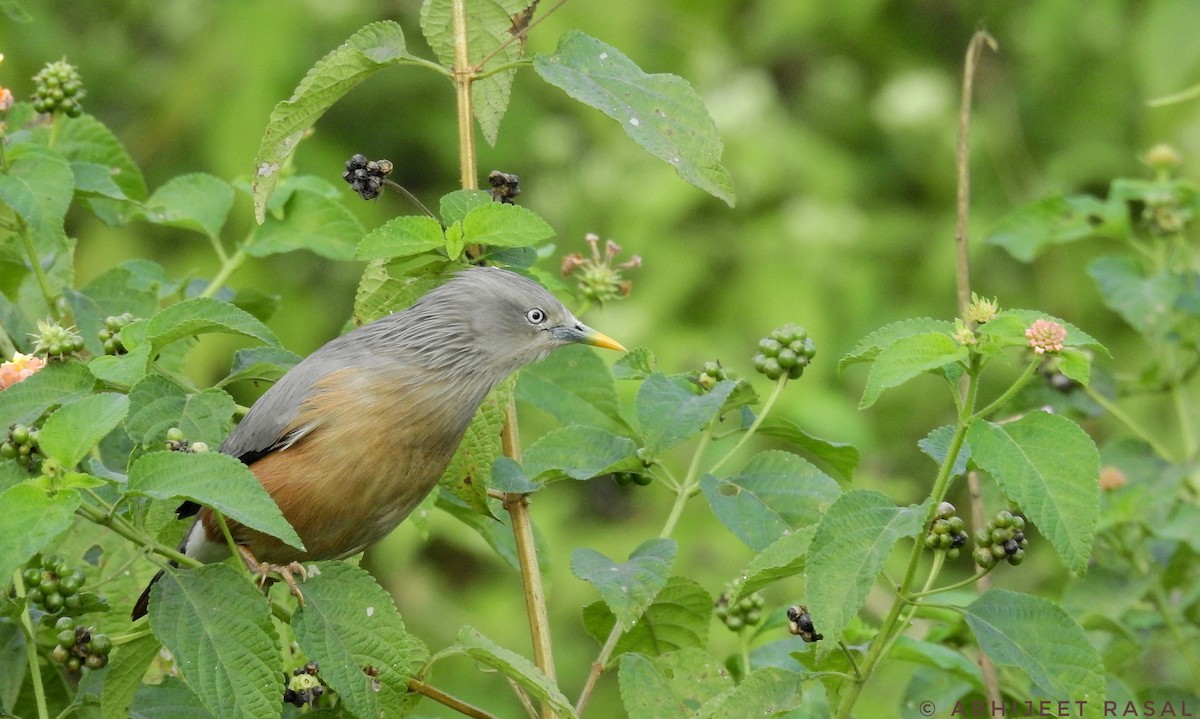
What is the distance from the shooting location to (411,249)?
284 centimetres

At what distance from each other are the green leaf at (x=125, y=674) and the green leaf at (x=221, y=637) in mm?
170

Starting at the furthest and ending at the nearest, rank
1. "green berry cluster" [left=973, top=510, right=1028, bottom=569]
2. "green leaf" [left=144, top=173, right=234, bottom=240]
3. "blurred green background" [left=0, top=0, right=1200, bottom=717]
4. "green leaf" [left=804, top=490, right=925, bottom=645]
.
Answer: "blurred green background" [left=0, top=0, right=1200, bottom=717], "green leaf" [left=144, top=173, right=234, bottom=240], "green berry cluster" [left=973, top=510, right=1028, bottom=569], "green leaf" [left=804, top=490, right=925, bottom=645]

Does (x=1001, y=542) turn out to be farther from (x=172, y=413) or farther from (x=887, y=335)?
(x=172, y=413)

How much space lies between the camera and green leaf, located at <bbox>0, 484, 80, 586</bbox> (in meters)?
2.15

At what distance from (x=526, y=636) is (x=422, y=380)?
495 centimetres

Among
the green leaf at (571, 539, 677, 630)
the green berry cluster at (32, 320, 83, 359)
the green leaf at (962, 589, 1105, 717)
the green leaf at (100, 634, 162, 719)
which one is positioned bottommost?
the green leaf at (100, 634, 162, 719)

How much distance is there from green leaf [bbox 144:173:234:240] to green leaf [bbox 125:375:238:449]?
0.84m

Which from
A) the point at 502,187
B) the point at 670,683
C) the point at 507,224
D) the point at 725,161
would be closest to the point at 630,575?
the point at 670,683

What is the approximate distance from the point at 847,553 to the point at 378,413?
143cm

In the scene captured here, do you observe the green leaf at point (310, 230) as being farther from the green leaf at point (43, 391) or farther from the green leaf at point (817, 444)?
the green leaf at point (817, 444)

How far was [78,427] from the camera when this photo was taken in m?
2.38

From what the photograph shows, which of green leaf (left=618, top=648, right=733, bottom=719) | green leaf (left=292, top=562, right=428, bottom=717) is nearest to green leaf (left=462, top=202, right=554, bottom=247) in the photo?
green leaf (left=292, top=562, right=428, bottom=717)

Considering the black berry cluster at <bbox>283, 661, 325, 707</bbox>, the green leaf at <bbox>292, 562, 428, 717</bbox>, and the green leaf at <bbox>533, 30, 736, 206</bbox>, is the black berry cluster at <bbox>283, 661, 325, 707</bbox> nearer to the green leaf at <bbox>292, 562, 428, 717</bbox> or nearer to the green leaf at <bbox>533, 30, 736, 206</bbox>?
the green leaf at <bbox>292, 562, 428, 717</bbox>

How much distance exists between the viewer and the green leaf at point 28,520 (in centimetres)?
215
